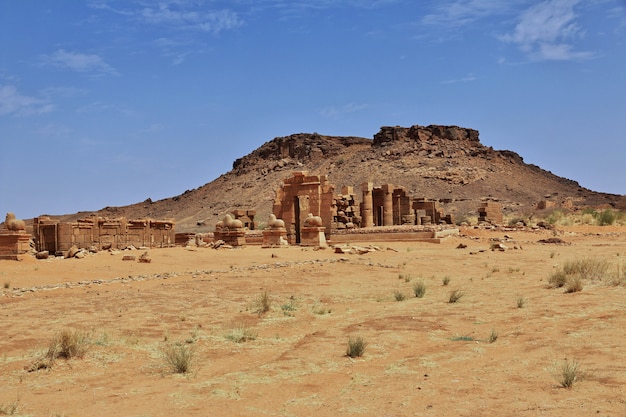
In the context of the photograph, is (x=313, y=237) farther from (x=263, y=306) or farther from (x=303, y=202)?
(x=263, y=306)

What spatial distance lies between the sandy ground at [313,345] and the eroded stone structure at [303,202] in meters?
13.4

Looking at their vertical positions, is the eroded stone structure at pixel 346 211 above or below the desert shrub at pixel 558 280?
above

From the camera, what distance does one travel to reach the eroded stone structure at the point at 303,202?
30489 mm

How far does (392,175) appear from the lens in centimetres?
8575

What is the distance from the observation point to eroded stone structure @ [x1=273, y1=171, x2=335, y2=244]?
100 feet

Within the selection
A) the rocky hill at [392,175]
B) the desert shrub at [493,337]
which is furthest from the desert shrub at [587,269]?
the rocky hill at [392,175]

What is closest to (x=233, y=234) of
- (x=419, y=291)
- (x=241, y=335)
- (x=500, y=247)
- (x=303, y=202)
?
Result: (x=303, y=202)

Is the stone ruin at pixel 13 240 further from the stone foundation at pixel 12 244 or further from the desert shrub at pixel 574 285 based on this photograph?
the desert shrub at pixel 574 285

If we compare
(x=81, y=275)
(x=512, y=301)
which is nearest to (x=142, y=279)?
(x=81, y=275)

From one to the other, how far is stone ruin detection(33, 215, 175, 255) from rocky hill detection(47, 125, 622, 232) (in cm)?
4256

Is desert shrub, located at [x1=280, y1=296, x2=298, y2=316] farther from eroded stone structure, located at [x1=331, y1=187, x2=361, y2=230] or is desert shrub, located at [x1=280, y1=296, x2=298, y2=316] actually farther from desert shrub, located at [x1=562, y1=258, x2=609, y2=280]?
eroded stone structure, located at [x1=331, y1=187, x2=361, y2=230]

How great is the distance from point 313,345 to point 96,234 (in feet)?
66.3

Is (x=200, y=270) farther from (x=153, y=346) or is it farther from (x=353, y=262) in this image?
(x=153, y=346)

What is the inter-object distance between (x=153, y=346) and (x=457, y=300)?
608 cm
